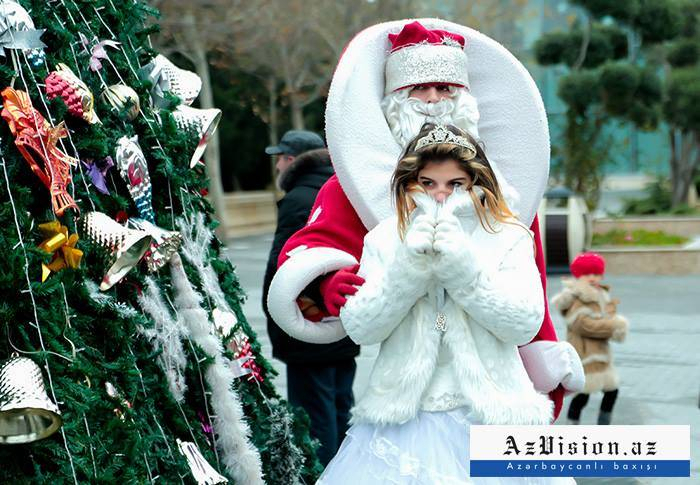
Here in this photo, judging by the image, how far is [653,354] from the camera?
10.1 metres

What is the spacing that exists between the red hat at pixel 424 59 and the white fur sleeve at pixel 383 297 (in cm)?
61

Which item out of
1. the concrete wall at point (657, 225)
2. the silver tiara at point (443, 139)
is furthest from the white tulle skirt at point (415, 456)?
the concrete wall at point (657, 225)

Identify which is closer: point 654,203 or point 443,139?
point 443,139

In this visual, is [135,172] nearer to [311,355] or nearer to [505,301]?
[505,301]

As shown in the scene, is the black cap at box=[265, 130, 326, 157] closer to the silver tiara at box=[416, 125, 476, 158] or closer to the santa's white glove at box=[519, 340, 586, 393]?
the santa's white glove at box=[519, 340, 586, 393]

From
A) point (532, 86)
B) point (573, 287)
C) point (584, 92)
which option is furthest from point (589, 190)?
point (532, 86)

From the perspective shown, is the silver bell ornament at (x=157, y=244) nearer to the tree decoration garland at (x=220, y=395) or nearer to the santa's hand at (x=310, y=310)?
the tree decoration garland at (x=220, y=395)

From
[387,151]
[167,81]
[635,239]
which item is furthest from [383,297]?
Answer: [635,239]

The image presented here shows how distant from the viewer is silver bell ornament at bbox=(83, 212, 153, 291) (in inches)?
134

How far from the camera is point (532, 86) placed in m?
3.91

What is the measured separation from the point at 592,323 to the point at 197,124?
12.5 feet

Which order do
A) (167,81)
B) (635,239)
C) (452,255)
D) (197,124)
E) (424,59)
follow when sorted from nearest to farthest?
1. (452,255)
2. (424,59)
3. (197,124)
4. (167,81)
5. (635,239)

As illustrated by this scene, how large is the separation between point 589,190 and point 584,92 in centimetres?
192

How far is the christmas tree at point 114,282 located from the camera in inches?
123
